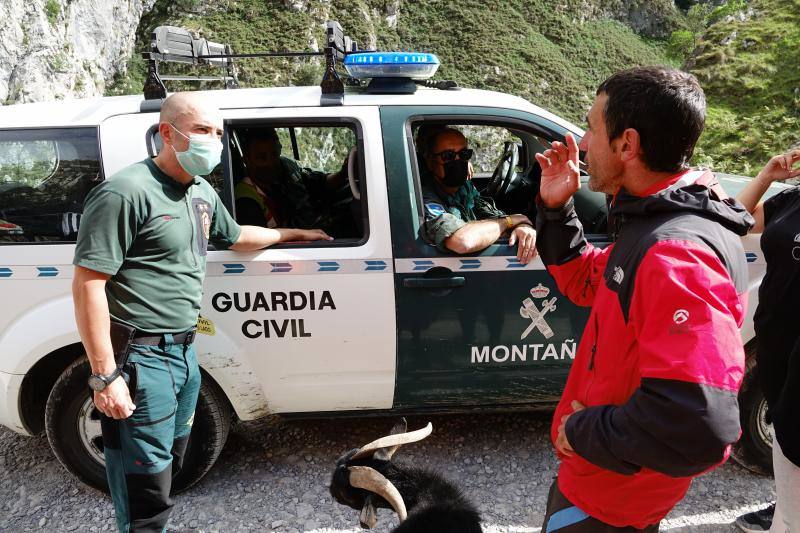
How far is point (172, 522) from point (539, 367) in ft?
5.89

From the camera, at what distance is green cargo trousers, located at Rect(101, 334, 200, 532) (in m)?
2.02

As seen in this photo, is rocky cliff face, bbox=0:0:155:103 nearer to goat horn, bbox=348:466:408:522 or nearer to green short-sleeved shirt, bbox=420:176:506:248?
green short-sleeved shirt, bbox=420:176:506:248

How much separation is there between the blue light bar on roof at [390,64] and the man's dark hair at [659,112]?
1.51m

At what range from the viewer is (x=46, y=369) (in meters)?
2.63

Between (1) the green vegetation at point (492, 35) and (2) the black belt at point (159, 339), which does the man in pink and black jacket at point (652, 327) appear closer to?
(2) the black belt at point (159, 339)

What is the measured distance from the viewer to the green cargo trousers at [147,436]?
6.63ft

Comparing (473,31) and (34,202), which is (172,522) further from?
(473,31)

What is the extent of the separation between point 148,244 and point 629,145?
4.99 feet

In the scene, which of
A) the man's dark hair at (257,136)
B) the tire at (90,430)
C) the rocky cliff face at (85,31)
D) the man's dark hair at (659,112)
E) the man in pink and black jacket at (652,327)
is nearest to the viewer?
the man in pink and black jacket at (652,327)

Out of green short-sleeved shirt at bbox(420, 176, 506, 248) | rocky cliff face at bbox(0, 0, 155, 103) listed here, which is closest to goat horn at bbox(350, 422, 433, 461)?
green short-sleeved shirt at bbox(420, 176, 506, 248)

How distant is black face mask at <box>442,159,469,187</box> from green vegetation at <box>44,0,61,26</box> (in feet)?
97.2

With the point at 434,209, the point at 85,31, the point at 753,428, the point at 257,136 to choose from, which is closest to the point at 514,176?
the point at 434,209

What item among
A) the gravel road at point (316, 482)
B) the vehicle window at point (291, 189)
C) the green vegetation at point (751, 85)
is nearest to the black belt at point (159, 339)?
the vehicle window at point (291, 189)

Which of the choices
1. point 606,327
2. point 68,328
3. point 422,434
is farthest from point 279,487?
point 606,327
